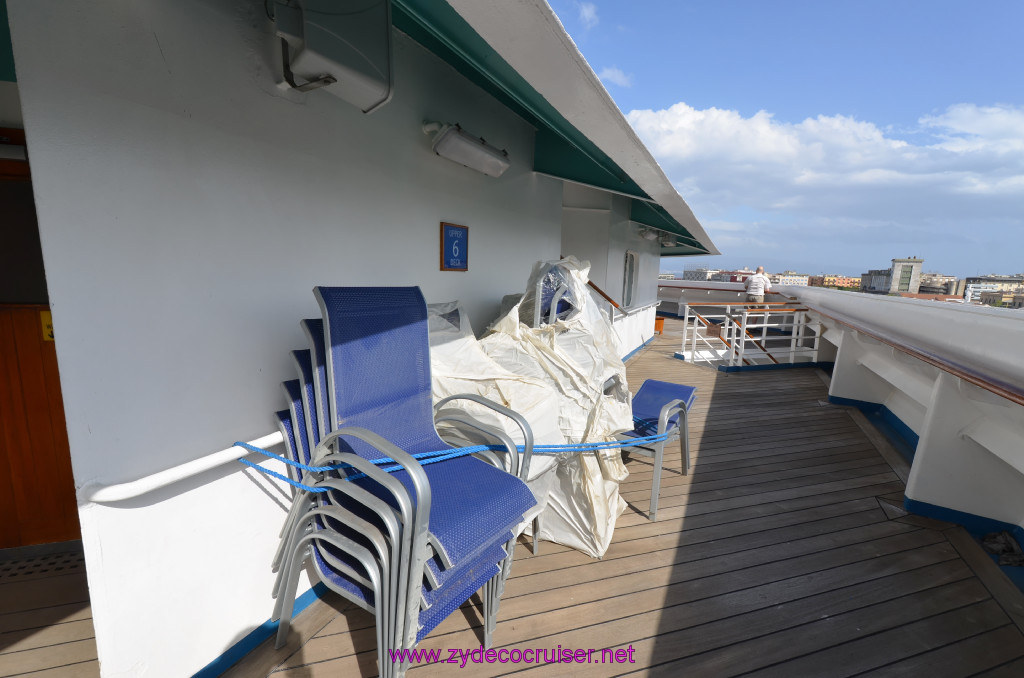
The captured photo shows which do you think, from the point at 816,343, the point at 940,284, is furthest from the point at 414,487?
the point at 940,284

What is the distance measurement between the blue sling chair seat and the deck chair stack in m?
1.09

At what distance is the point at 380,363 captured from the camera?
155 cm

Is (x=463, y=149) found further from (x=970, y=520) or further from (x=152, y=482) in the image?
(x=970, y=520)

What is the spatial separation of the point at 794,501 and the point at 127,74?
12.0 ft

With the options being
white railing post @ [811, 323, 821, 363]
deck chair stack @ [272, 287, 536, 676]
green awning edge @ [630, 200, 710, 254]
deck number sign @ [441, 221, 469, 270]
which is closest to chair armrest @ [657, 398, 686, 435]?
deck chair stack @ [272, 287, 536, 676]

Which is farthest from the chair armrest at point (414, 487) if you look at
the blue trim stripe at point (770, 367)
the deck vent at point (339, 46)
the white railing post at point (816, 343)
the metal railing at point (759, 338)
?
the white railing post at point (816, 343)

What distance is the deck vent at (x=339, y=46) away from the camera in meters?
1.31

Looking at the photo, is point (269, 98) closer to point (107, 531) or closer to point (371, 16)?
point (371, 16)

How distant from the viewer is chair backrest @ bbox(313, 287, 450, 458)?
4.62ft

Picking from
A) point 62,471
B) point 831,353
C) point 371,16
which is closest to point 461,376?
point 371,16

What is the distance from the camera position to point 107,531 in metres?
1.13

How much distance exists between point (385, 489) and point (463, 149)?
1.91 meters

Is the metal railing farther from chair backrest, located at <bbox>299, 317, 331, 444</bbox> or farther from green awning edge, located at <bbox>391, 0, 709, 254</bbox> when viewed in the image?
chair backrest, located at <bbox>299, 317, 331, 444</bbox>

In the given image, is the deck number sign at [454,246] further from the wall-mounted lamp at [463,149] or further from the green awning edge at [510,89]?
the green awning edge at [510,89]
